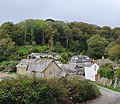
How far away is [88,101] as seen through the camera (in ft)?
72.7

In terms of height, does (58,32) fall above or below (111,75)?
above

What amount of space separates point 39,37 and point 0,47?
24.1 meters

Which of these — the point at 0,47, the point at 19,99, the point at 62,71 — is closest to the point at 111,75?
the point at 62,71

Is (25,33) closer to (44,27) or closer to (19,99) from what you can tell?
(44,27)

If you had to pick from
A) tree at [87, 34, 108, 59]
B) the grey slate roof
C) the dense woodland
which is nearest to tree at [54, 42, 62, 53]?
the dense woodland

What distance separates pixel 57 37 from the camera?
101 m

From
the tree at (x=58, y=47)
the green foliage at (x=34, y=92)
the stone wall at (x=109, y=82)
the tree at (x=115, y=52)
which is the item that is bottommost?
the stone wall at (x=109, y=82)

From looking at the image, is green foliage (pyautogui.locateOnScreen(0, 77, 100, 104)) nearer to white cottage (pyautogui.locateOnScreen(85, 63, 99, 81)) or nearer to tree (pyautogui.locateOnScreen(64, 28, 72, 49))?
white cottage (pyautogui.locateOnScreen(85, 63, 99, 81))

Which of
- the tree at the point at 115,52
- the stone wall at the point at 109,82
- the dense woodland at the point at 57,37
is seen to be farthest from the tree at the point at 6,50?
the stone wall at the point at 109,82

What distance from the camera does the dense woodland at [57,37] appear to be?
284 feet

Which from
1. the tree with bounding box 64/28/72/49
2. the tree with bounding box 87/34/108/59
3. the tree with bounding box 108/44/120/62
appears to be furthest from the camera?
the tree with bounding box 64/28/72/49

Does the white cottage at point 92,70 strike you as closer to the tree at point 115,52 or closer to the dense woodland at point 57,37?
the tree at point 115,52

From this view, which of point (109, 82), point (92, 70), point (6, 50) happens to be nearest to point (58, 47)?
point (6, 50)

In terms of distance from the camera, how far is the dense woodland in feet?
284
